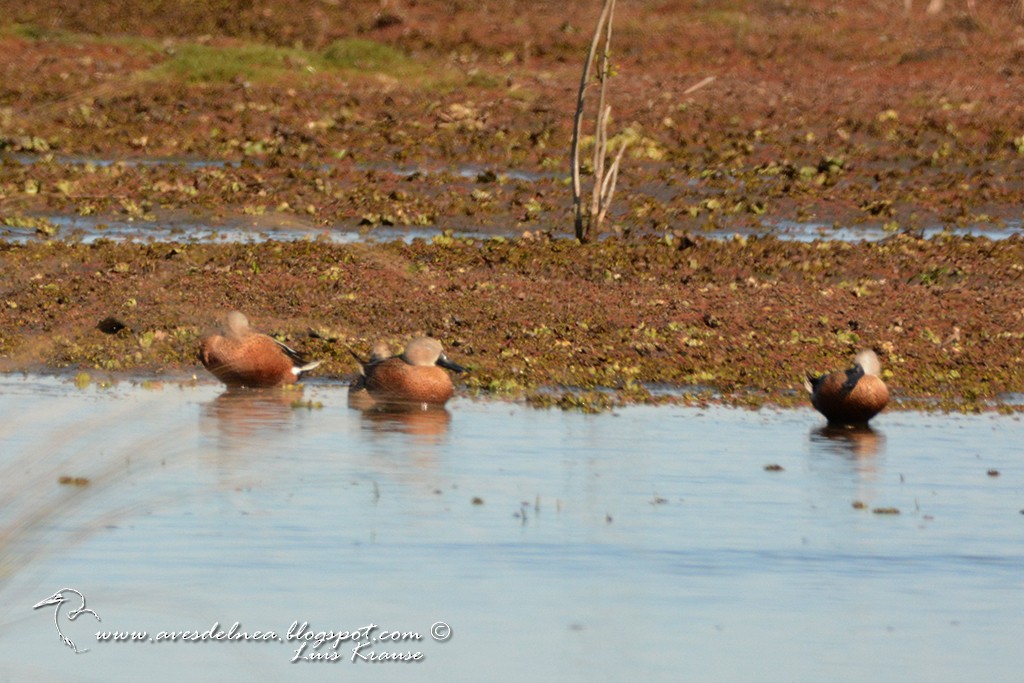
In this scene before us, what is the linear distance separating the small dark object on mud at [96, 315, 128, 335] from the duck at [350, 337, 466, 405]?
10.1 ft

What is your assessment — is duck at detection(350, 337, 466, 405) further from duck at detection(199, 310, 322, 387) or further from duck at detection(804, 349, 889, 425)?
duck at detection(804, 349, 889, 425)

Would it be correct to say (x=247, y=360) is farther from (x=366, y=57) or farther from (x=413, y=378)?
(x=366, y=57)

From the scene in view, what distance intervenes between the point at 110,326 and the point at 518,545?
6807 millimetres

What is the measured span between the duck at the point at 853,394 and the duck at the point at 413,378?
238cm

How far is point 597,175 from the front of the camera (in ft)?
62.4

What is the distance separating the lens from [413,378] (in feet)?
38.6

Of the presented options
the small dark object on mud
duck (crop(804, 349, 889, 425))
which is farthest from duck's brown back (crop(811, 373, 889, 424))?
the small dark object on mud

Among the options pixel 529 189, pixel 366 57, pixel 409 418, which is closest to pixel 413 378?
pixel 409 418

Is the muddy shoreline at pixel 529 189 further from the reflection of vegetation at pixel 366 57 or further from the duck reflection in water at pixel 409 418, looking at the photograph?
the duck reflection in water at pixel 409 418

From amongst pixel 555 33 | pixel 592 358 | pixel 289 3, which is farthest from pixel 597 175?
pixel 289 3

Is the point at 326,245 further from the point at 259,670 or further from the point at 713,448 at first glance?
the point at 259,670

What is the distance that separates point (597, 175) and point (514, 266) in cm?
226

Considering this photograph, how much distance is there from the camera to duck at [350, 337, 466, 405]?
11750 millimetres

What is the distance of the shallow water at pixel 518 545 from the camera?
6355 mm
